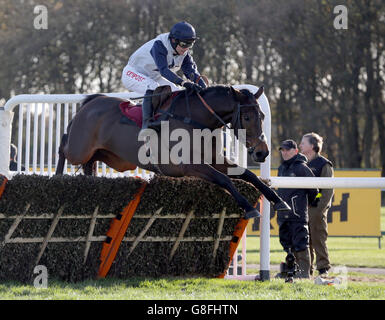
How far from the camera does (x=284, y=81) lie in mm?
26828

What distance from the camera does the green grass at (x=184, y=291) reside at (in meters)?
4.64

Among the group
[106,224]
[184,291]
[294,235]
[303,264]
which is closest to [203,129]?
[106,224]

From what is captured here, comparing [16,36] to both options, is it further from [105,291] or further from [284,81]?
[105,291]

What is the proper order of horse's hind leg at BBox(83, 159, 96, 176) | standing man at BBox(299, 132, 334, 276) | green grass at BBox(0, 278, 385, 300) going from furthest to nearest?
standing man at BBox(299, 132, 334, 276) → horse's hind leg at BBox(83, 159, 96, 176) → green grass at BBox(0, 278, 385, 300)

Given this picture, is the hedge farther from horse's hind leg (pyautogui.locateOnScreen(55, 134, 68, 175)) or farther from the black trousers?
horse's hind leg (pyautogui.locateOnScreen(55, 134, 68, 175))

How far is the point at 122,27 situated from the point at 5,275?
924 inches

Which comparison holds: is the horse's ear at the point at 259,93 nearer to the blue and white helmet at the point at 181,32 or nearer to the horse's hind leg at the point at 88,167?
the blue and white helmet at the point at 181,32

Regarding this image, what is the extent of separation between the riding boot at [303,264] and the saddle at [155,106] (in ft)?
7.63

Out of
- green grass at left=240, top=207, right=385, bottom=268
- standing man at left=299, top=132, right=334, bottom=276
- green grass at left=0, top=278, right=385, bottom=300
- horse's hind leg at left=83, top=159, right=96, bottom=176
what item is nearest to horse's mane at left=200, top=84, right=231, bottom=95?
horse's hind leg at left=83, top=159, right=96, bottom=176

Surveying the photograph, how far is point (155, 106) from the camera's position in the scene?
6.18 meters

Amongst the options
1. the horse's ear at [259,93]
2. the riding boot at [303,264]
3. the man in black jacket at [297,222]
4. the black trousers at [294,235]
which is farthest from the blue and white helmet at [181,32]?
the riding boot at [303,264]

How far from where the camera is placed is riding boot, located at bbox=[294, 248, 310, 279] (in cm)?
727

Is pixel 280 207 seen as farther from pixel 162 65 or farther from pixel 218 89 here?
pixel 162 65

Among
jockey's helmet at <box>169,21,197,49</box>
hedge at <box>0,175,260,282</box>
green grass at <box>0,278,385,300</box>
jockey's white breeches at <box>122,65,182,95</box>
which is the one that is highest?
jockey's helmet at <box>169,21,197,49</box>
